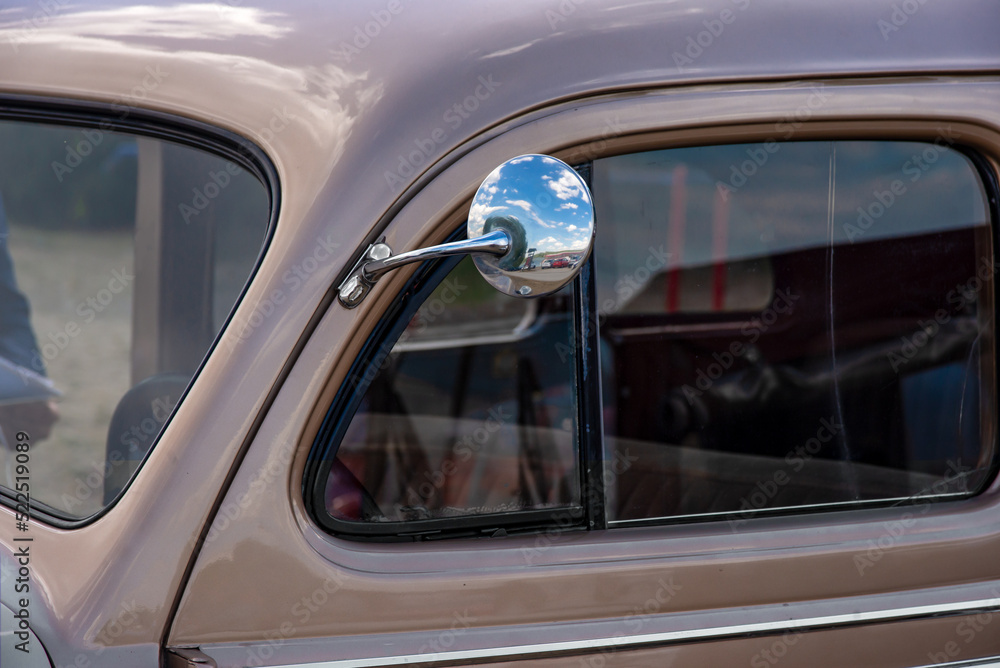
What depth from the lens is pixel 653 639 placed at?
3.82ft

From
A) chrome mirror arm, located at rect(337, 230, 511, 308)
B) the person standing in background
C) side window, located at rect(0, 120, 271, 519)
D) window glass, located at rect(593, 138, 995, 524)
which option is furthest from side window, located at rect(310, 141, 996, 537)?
the person standing in background

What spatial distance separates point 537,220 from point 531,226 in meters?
0.01

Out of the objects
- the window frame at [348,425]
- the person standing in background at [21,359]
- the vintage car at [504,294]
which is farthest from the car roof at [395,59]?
the person standing in background at [21,359]

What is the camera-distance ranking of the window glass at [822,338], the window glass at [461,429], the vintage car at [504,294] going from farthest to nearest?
the window glass at [822,338] → the window glass at [461,429] → the vintage car at [504,294]

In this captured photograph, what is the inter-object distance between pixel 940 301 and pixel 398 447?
108 centimetres

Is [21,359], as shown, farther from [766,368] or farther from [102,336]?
[766,368]

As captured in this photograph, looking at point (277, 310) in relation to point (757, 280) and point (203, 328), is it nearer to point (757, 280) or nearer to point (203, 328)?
point (203, 328)

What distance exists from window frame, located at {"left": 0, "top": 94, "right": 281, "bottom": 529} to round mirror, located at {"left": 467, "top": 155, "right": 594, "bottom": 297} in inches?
14.6

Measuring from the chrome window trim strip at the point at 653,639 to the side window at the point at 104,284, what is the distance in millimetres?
504

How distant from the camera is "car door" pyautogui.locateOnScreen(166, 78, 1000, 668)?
3.65 feet

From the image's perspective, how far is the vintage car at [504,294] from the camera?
1.09m

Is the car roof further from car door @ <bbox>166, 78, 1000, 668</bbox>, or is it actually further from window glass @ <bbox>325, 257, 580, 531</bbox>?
window glass @ <bbox>325, 257, 580, 531</bbox>

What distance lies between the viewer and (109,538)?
1.09 meters

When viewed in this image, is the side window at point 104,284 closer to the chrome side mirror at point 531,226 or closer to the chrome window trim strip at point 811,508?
the chrome side mirror at point 531,226
